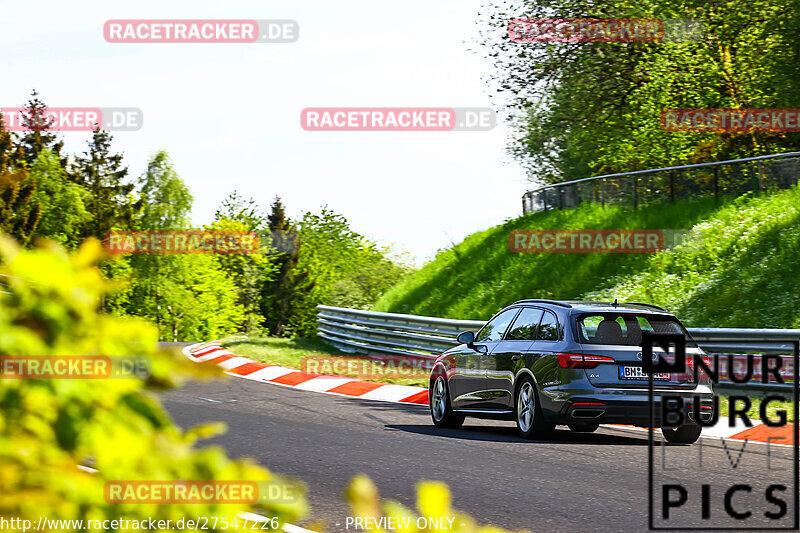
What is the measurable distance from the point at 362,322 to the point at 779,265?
28.7 feet

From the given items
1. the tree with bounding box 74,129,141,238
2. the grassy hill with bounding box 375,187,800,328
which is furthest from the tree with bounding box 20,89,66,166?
the grassy hill with bounding box 375,187,800,328

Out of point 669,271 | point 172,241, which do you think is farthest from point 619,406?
point 172,241

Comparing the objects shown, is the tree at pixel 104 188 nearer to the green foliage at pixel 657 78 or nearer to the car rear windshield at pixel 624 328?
the green foliage at pixel 657 78

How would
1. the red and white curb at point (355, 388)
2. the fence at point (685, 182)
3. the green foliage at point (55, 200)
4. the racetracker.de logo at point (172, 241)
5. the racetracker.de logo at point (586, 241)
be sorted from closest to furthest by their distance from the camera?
the red and white curb at point (355, 388) → the fence at point (685, 182) → the racetracker.de logo at point (586, 241) → the green foliage at point (55, 200) → the racetracker.de logo at point (172, 241)

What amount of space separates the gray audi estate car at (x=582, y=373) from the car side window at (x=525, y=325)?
0.04ft

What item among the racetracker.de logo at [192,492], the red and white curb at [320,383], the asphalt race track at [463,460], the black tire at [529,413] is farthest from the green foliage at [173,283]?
the racetracker.de logo at [192,492]

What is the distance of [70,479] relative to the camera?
5.89 ft

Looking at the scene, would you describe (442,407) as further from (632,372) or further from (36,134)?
(36,134)

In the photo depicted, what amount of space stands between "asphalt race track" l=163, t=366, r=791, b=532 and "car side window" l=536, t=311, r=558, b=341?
3.68ft

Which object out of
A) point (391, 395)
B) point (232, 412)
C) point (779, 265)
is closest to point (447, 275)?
point (779, 265)

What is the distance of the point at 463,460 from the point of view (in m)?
9.34

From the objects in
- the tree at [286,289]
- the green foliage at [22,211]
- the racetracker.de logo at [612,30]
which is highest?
the racetracker.de logo at [612,30]

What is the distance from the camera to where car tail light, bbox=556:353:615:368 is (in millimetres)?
A: 10258

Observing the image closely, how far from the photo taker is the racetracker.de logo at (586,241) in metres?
23.4
